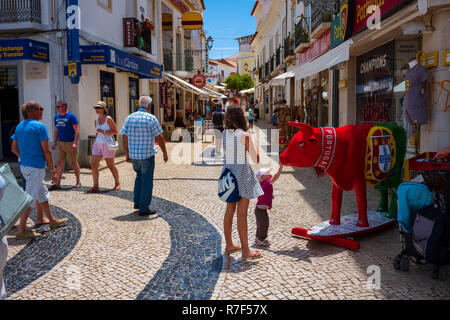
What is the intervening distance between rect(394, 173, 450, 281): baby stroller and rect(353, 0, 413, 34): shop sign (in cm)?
432

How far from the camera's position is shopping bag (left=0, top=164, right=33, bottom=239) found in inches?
98.3

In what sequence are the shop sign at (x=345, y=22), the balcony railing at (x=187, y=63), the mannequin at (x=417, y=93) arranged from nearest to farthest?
the mannequin at (x=417, y=93)
the shop sign at (x=345, y=22)
the balcony railing at (x=187, y=63)

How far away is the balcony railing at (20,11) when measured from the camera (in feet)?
36.3

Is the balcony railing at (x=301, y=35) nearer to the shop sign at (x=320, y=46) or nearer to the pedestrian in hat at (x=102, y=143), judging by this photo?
the shop sign at (x=320, y=46)

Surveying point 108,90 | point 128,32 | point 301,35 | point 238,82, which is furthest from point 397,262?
point 238,82

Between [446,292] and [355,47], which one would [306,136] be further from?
[355,47]

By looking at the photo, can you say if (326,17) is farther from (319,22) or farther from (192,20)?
(192,20)

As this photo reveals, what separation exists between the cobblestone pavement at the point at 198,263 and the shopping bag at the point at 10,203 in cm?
124

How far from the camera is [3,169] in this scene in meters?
2.77

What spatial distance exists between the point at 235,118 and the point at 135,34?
40.7 ft

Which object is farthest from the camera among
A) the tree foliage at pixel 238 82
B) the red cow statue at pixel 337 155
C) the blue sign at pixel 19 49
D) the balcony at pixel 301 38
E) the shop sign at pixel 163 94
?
the tree foliage at pixel 238 82

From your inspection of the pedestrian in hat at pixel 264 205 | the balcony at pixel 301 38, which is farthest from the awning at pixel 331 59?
the balcony at pixel 301 38

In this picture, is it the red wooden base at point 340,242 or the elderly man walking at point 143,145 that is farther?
Answer: the elderly man walking at point 143,145

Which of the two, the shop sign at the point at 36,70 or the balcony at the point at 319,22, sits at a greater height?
the balcony at the point at 319,22
